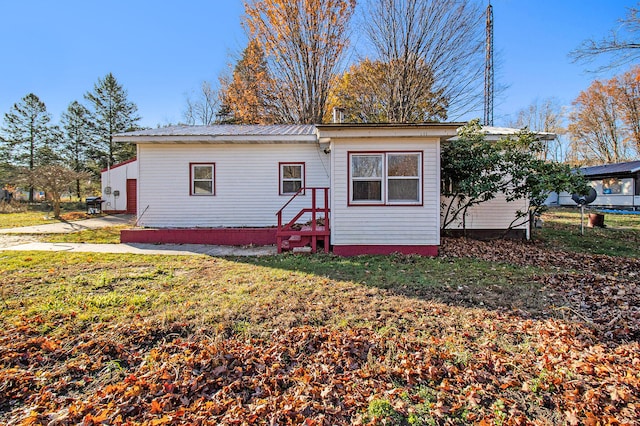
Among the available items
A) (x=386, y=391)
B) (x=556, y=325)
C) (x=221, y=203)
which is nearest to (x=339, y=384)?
(x=386, y=391)

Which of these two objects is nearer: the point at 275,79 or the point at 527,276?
the point at 527,276

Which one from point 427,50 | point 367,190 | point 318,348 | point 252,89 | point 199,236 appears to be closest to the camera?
point 318,348

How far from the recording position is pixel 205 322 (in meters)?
3.68

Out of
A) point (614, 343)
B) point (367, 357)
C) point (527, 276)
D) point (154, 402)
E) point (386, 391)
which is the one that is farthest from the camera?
point (527, 276)

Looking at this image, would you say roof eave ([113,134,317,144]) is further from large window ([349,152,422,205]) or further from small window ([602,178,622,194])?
small window ([602,178,622,194])

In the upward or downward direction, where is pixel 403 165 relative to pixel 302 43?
downward

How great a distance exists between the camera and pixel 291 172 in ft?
34.0

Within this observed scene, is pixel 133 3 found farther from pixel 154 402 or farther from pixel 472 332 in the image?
pixel 472 332

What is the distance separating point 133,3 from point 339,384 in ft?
46.4

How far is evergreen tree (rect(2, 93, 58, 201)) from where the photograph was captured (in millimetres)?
28078

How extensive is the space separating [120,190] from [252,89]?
419 inches

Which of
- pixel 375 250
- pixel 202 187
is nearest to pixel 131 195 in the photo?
pixel 202 187

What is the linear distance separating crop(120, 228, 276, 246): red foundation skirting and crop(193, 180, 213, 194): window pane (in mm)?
1764

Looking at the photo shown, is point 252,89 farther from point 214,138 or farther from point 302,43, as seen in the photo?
point 214,138
